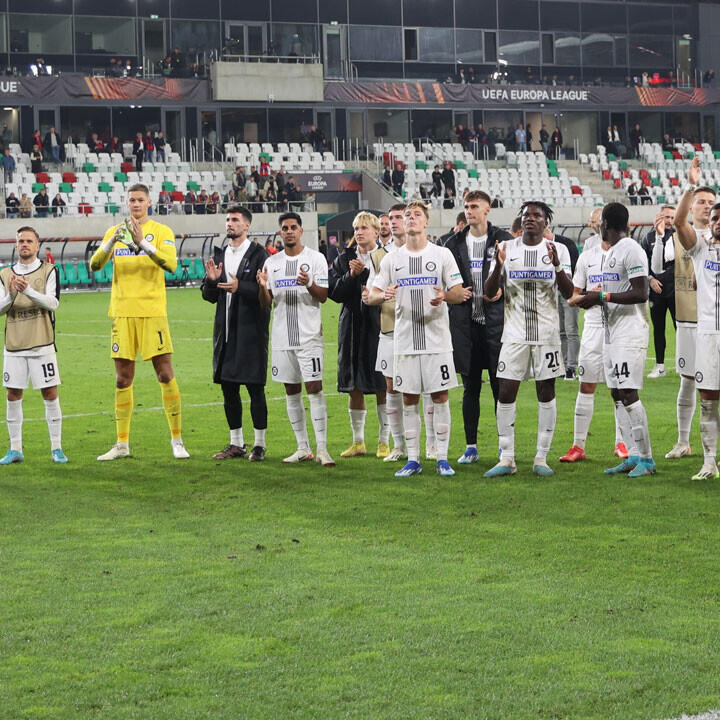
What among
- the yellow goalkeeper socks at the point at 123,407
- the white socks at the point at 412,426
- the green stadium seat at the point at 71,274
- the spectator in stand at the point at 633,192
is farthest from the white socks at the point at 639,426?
the spectator in stand at the point at 633,192

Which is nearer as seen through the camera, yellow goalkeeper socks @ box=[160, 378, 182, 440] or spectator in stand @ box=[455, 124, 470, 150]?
yellow goalkeeper socks @ box=[160, 378, 182, 440]

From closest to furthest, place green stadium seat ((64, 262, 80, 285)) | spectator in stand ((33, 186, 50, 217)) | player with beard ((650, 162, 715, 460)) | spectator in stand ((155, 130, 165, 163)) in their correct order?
1. player with beard ((650, 162, 715, 460))
2. green stadium seat ((64, 262, 80, 285))
3. spectator in stand ((33, 186, 50, 217))
4. spectator in stand ((155, 130, 165, 163))

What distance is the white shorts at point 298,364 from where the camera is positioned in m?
10.6

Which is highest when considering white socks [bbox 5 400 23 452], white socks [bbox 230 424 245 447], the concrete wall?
the concrete wall

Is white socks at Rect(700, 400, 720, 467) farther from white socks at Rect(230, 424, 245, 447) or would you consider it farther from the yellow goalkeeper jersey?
the yellow goalkeeper jersey

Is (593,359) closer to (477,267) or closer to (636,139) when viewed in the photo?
(477,267)

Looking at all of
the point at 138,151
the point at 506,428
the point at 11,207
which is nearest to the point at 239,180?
the point at 138,151

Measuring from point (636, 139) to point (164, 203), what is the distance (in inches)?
1038

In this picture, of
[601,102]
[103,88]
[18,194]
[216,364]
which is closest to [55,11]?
[103,88]

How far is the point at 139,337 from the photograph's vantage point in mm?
10953

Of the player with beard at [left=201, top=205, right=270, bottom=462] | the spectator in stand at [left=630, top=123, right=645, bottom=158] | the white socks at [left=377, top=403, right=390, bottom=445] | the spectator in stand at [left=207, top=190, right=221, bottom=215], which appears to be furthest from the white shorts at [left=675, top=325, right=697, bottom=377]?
the spectator in stand at [left=630, top=123, right=645, bottom=158]

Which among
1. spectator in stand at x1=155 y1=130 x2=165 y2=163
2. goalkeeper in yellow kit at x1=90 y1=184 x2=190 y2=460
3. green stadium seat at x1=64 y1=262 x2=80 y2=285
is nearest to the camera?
goalkeeper in yellow kit at x1=90 y1=184 x2=190 y2=460

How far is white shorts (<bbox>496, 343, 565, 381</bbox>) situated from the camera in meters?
9.71

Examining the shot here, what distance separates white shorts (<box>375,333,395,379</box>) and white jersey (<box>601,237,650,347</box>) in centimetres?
190
